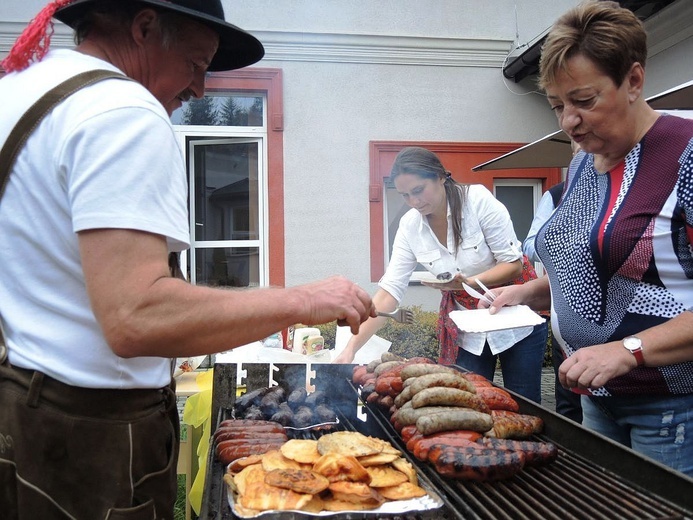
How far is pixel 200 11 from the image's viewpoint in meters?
1.76

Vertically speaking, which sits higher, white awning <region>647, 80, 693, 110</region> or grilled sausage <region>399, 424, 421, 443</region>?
white awning <region>647, 80, 693, 110</region>

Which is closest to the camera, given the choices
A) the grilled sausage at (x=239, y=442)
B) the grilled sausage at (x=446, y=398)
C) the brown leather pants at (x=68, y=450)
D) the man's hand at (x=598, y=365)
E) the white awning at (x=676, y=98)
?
the brown leather pants at (x=68, y=450)

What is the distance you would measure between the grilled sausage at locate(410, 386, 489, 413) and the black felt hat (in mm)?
1570

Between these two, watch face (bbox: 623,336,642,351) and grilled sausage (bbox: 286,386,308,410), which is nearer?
watch face (bbox: 623,336,642,351)

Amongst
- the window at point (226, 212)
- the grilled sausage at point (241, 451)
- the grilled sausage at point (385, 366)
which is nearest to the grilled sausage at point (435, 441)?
the grilled sausage at point (241, 451)

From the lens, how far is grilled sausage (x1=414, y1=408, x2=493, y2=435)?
213 cm

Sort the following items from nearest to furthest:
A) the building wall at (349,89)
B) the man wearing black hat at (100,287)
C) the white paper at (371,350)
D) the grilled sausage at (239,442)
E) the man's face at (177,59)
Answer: the man wearing black hat at (100,287), the man's face at (177,59), the grilled sausage at (239,442), the white paper at (371,350), the building wall at (349,89)

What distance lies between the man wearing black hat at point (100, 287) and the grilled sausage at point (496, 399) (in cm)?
106

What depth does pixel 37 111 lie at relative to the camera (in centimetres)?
143

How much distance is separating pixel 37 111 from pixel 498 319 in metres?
2.36

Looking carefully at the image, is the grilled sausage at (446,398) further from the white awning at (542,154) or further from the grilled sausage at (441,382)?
the white awning at (542,154)

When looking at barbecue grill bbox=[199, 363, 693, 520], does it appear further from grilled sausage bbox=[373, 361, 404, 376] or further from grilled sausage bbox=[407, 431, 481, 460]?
grilled sausage bbox=[373, 361, 404, 376]

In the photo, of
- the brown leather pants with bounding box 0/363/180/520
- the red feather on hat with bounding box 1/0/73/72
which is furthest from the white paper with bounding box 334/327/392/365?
the red feather on hat with bounding box 1/0/73/72

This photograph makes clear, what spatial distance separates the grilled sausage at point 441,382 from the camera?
2.43 metres
